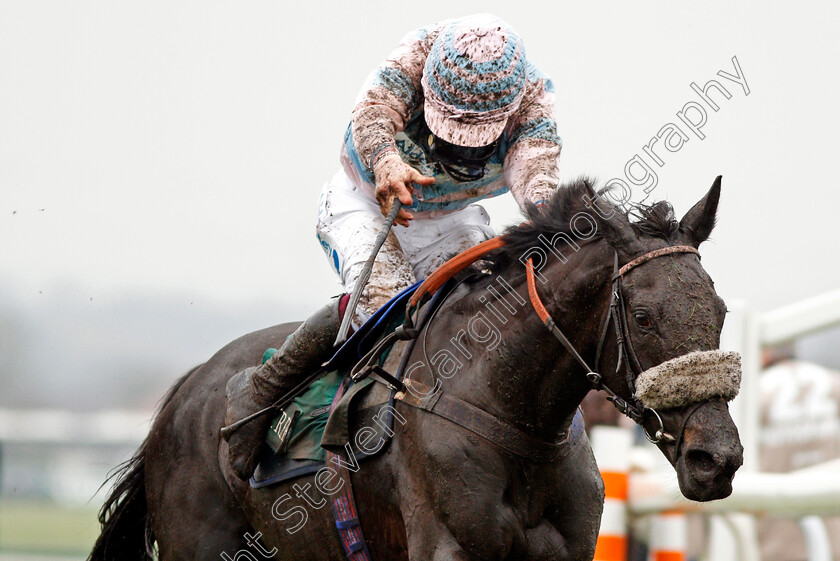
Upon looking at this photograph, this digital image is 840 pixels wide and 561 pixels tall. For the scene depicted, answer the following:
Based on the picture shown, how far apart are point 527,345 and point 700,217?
73 cm

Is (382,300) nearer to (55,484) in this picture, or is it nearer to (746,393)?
(746,393)

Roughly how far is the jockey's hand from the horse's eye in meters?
1.09

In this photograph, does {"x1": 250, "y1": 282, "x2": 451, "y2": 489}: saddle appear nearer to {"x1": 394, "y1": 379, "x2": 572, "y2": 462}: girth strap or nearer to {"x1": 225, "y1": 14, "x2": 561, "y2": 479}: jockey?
{"x1": 225, "y1": 14, "x2": 561, "y2": 479}: jockey

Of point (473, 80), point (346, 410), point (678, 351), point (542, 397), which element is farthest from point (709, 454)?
point (473, 80)

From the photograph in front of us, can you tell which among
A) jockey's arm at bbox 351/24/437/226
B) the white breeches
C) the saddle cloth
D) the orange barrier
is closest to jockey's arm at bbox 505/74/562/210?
the white breeches

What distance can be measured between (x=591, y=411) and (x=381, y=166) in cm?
372

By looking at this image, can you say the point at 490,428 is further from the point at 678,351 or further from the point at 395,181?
the point at 395,181

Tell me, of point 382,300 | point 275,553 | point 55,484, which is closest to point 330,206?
point 382,300

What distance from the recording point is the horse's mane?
3.42m

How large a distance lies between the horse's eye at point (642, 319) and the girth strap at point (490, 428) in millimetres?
655

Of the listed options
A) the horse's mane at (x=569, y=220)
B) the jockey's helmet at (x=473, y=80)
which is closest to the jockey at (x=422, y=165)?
the jockey's helmet at (x=473, y=80)

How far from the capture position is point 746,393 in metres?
6.01

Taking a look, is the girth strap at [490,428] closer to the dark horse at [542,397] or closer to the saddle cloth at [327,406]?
the dark horse at [542,397]

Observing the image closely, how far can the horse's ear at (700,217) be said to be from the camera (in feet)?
11.2
